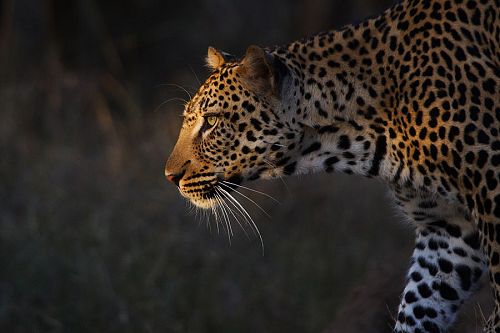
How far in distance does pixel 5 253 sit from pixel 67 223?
33.3 inches

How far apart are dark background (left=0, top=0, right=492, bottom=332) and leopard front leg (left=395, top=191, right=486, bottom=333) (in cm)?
25

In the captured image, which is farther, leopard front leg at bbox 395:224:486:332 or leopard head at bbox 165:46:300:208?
leopard front leg at bbox 395:224:486:332

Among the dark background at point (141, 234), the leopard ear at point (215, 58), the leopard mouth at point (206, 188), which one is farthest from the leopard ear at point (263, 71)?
the dark background at point (141, 234)

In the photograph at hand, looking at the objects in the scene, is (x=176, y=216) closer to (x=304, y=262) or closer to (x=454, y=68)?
(x=304, y=262)

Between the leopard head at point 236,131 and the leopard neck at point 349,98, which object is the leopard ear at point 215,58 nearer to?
the leopard head at point 236,131

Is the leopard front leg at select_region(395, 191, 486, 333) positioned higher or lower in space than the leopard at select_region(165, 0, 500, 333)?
lower

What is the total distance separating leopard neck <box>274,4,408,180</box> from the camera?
238 inches

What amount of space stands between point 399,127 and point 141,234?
12.8 ft

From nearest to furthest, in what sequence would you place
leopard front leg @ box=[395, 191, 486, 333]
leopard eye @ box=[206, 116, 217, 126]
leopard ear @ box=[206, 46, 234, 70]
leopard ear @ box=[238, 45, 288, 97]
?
leopard ear @ box=[238, 45, 288, 97] → leopard eye @ box=[206, 116, 217, 126] → leopard front leg @ box=[395, 191, 486, 333] → leopard ear @ box=[206, 46, 234, 70]

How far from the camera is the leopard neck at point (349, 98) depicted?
238 inches

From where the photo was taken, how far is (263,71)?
6.11m

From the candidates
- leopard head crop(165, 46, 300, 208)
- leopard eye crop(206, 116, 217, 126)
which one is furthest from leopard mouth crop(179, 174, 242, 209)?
leopard eye crop(206, 116, 217, 126)

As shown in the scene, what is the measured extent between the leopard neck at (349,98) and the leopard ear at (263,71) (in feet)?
0.29

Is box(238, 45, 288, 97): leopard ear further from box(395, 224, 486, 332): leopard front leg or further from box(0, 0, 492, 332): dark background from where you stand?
box(395, 224, 486, 332): leopard front leg
